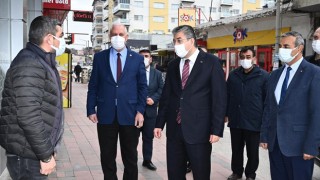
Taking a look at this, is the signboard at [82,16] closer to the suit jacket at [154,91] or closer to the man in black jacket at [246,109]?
the suit jacket at [154,91]

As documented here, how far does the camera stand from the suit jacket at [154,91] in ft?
19.4

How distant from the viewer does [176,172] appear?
13.1 ft

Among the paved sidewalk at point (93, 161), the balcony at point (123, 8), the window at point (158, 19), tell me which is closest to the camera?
the paved sidewalk at point (93, 161)

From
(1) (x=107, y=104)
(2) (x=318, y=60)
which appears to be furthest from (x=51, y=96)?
(2) (x=318, y=60)

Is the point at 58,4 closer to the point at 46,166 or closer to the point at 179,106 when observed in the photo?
the point at 179,106

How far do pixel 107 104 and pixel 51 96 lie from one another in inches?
58.0

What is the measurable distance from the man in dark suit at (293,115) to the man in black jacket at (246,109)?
48.4 inches

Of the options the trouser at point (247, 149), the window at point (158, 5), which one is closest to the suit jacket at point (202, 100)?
the trouser at point (247, 149)

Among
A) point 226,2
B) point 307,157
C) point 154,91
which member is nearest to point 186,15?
point 154,91

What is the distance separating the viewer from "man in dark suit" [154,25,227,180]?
3.75 meters

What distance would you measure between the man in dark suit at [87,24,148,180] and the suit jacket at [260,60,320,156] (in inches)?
62.7


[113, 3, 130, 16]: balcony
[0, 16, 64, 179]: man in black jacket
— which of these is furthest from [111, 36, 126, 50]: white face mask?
[113, 3, 130, 16]: balcony

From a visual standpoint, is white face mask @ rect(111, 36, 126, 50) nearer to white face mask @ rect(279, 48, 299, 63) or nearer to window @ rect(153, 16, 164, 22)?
white face mask @ rect(279, 48, 299, 63)

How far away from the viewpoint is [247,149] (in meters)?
5.29
